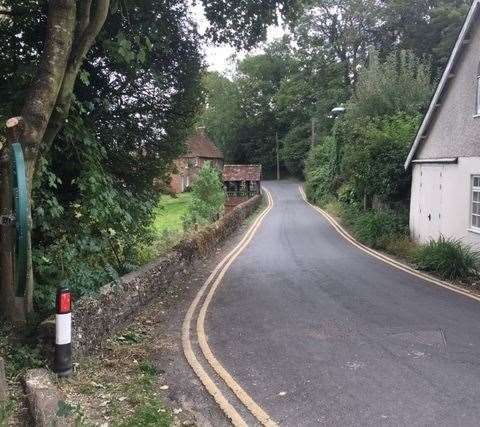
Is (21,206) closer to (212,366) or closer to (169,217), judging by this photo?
(212,366)

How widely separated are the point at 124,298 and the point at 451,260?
29.0 ft

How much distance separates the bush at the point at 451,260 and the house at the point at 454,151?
0.47 meters

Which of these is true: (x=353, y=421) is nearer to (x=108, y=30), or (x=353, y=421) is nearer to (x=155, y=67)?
(x=108, y=30)

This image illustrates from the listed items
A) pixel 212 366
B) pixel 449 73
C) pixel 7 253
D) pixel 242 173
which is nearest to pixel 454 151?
pixel 449 73

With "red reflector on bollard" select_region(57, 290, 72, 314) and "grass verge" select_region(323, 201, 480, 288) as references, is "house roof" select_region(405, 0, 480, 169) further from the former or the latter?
"red reflector on bollard" select_region(57, 290, 72, 314)

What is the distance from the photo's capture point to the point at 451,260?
13.2m

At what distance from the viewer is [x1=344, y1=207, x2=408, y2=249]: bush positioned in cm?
1973

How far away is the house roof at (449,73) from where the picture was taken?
45.1ft

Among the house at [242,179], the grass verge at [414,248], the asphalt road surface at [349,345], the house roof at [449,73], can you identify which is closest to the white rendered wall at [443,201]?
the grass verge at [414,248]

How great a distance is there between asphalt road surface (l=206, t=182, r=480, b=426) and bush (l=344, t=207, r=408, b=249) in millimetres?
5986

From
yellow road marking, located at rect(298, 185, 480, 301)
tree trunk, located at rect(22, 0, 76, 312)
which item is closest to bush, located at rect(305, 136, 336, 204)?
yellow road marking, located at rect(298, 185, 480, 301)

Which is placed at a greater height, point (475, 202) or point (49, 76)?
point (49, 76)

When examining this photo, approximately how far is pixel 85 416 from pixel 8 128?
3.36 metres

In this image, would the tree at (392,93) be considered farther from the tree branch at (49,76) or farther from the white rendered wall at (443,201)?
the tree branch at (49,76)
